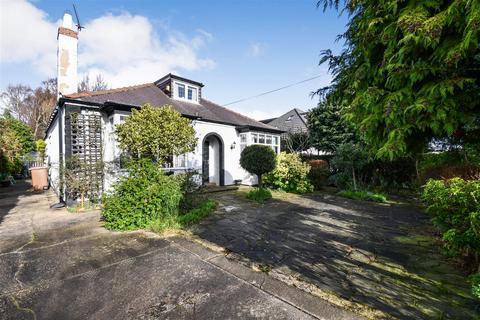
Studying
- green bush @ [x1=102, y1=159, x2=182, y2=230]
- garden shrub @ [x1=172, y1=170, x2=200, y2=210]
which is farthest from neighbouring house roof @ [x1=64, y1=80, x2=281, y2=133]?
garden shrub @ [x1=172, y1=170, x2=200, y2=210]

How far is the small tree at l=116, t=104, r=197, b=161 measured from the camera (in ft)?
23.0

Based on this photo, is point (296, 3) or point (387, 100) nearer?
point (387, 100)

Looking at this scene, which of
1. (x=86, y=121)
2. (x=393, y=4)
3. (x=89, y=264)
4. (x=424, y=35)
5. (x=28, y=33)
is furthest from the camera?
(x=28, y=33)

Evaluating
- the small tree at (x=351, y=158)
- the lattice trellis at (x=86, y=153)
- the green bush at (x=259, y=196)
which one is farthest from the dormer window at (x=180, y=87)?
the small tree at (x=351, y=158)

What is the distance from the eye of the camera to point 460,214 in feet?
10.4

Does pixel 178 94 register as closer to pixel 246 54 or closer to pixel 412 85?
pixel 246 54

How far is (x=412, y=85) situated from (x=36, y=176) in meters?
16.4

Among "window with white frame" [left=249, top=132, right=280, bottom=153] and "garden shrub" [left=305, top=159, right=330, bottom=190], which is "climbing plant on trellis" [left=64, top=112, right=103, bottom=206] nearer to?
"window with white frame" [left=249, top=132, right=280, bottom=153]

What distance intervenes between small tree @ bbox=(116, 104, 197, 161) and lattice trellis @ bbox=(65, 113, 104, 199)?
1.63 metres

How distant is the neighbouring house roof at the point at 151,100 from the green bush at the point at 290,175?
314cm

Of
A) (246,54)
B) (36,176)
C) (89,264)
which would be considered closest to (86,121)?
(89,264)

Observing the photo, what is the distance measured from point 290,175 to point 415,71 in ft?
29.7

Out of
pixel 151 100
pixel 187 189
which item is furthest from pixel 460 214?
pixel 151 100

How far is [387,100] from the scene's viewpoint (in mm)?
2152
